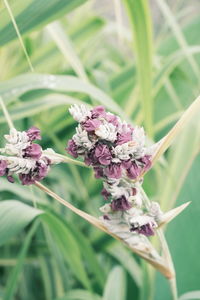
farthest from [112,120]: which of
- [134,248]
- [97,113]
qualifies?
[134,248]

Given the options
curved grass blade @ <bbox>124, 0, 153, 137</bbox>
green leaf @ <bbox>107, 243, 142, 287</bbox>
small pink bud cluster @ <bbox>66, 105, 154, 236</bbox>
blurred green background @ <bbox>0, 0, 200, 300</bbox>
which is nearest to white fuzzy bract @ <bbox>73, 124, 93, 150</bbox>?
small pink bud cluster @ <bbox>66, 105, 154, 236</bbox>

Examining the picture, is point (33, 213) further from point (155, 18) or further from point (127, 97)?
point (155, 18)

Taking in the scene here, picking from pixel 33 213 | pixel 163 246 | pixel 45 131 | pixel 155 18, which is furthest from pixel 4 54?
pixel 155 18

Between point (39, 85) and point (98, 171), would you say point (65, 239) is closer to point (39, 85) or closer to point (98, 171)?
point (39, 85)

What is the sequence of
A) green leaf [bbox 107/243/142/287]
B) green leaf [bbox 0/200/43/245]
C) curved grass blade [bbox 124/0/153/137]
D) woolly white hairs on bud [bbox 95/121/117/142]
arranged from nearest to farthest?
woolly white hairs on bud [bbox 95/121/117/142]
green leaf [bbox 0/200/43/245]
curved grass blade [bbox 124/0/153/137]
green leaf [bbox 107/243/142/287]

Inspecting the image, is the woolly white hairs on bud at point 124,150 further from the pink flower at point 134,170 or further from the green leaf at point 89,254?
the green leaf at point 89,254

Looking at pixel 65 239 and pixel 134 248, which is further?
pixel 65 239

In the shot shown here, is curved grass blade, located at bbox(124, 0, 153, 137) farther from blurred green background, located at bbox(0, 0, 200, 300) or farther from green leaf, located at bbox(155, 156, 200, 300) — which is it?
green leaf, located at bbox(155, 156, 200, 300)
